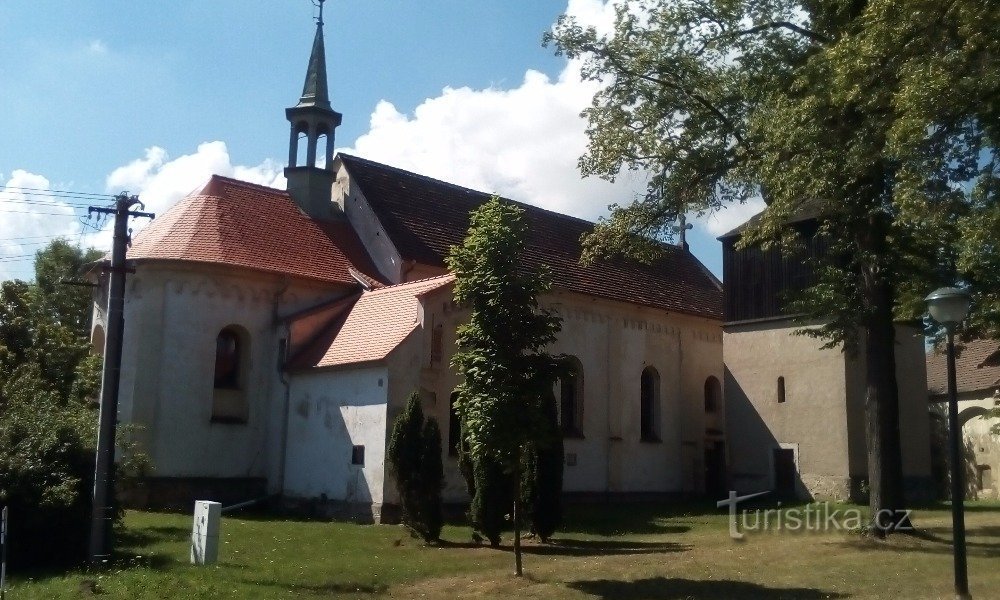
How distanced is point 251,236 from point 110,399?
13090 mm

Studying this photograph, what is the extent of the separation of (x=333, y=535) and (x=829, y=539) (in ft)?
34.3

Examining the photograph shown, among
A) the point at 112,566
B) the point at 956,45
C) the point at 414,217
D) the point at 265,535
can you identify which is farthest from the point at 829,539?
the point at 414,217

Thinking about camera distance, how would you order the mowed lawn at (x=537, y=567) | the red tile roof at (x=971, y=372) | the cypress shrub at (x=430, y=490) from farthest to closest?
the red tile roof at (x=971, y=372) → the cypress shrub at (x=430, y=490) → the mowed lawn at (x=537, y=567)

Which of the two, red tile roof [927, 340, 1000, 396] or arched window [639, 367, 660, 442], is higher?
red tile roof [927, 340, 1000, 396]

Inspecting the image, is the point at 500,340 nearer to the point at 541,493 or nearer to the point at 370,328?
the point at 541,493

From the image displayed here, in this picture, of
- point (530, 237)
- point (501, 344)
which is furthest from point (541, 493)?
point (530, 237)

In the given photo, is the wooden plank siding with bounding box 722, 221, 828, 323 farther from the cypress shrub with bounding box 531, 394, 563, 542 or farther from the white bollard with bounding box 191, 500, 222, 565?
the white bollard with bounding box 191, 500, 222, 565

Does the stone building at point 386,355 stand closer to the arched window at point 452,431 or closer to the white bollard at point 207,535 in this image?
the arched window at point 452,431

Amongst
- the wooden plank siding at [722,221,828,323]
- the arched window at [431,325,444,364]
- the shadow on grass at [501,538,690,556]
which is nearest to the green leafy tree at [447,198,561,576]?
the shadow on grass at [501,538,690,556]

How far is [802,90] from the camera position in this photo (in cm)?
1792

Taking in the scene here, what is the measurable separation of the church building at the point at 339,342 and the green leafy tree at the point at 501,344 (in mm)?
6285

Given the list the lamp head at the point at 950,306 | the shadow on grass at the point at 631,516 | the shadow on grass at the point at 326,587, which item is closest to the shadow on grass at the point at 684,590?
the shadow on grass at the point at 326,587

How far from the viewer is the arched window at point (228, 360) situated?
28.2 m

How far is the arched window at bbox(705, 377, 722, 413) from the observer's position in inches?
1450
